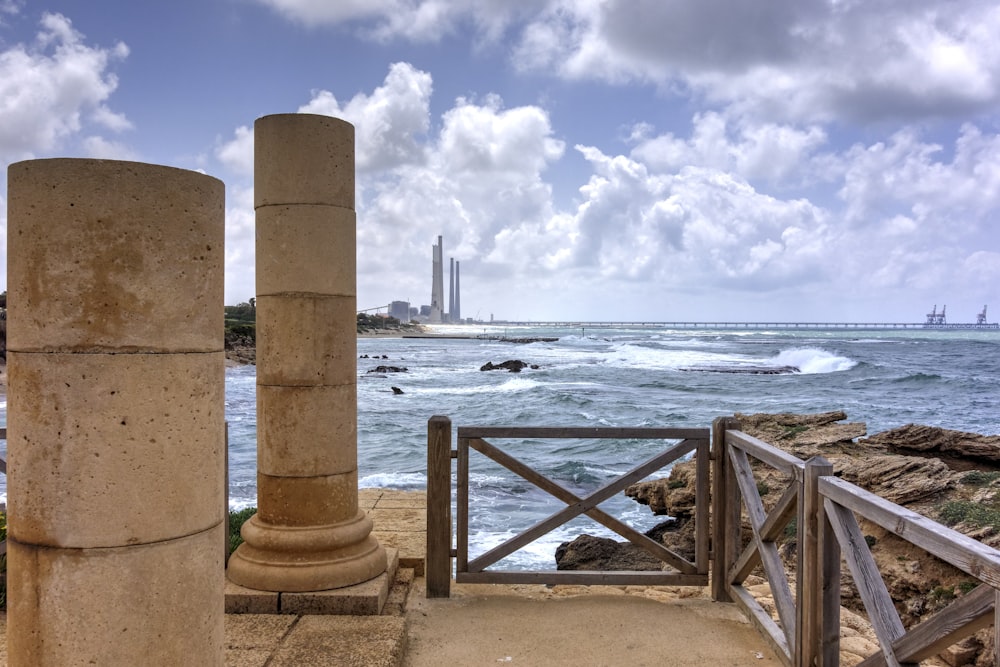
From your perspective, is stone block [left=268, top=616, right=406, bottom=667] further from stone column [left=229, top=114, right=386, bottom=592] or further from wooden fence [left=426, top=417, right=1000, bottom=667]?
wooden fence [left=426, top=417, right=1000, bottom=667]

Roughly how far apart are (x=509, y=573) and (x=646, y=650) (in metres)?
1.27

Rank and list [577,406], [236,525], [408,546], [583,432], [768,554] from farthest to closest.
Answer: [577,406] → [236,525] → [408,546] → [583,432] → [768,554]

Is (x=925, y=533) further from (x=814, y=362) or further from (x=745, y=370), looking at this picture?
(x=814, y=362)

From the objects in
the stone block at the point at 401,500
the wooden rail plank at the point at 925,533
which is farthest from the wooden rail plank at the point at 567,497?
the stone block at the point at 401,500

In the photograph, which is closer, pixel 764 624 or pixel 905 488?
pixel 764 624

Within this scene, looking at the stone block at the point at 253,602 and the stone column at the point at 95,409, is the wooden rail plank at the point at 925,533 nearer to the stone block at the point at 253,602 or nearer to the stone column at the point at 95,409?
Result: the stone column at the point at 95,409

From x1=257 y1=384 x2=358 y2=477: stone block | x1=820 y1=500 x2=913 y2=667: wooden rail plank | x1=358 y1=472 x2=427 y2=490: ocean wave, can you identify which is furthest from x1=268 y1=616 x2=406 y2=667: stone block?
x1=358 y1=472 x2=427 y2=490: ocean wave

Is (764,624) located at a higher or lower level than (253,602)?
lower

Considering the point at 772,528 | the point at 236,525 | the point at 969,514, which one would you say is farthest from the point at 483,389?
the point at 772,528

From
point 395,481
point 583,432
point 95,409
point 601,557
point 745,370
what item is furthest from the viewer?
point 745,370

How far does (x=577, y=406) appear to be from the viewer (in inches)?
1142

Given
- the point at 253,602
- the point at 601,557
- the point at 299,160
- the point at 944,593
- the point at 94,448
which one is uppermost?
the point at 299,160

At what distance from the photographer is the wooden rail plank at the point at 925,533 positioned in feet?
8.80

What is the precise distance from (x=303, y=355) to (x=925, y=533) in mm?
3885
